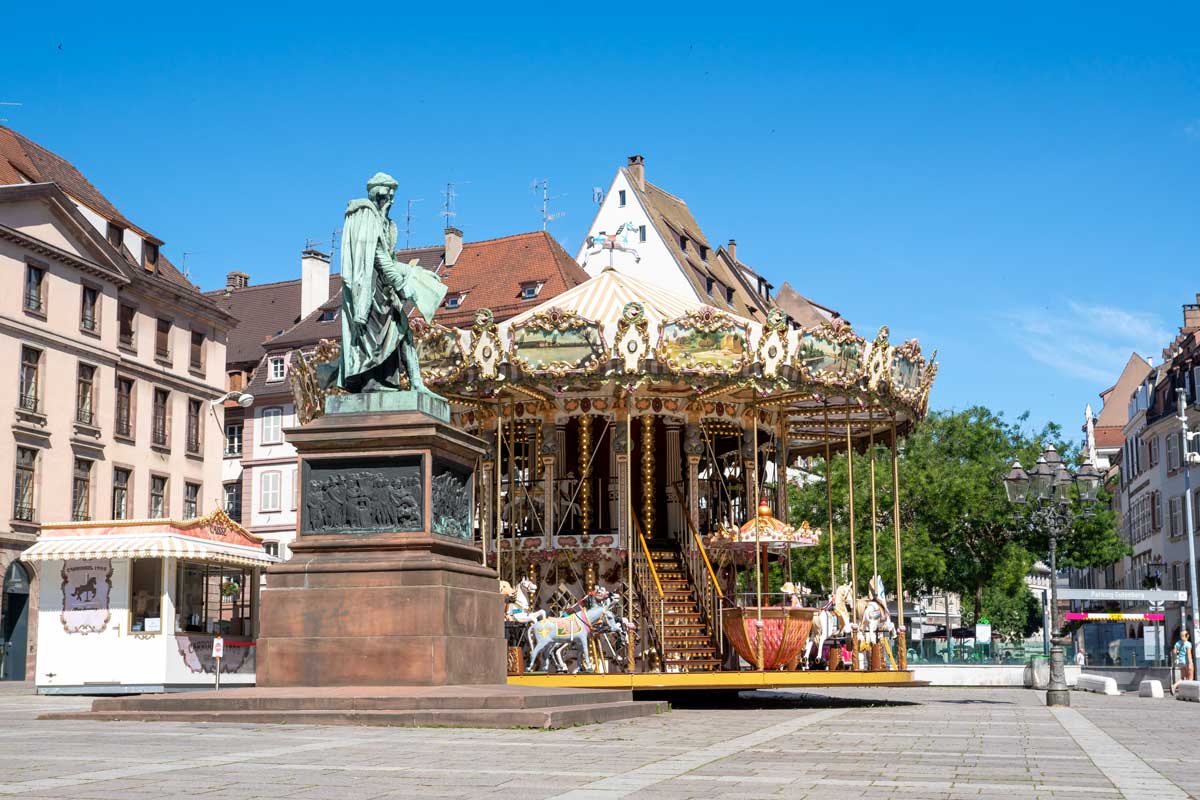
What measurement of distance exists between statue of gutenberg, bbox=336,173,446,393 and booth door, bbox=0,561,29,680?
31.1 metres

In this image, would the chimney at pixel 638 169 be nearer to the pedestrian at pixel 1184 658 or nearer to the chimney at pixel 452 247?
the chimney at pixel 452 247

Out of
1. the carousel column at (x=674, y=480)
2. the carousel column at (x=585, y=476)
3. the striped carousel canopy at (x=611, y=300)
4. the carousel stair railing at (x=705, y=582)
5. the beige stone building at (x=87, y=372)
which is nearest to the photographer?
the carousel stair railing at (x=705, y=582)

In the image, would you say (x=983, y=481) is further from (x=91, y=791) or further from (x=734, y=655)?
(x=91, y=791)

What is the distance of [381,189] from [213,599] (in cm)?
2405

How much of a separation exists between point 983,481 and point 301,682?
48.1 m

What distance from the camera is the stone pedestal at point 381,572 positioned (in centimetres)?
1648

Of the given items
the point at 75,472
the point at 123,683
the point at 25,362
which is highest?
the point at 25,362

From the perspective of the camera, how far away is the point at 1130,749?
47.9ft

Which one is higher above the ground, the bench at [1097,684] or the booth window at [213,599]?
the booth window at [213,599]

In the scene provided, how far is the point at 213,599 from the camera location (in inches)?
1586

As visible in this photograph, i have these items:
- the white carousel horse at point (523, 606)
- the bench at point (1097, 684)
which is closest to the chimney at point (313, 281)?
the bench at point (1097, 684)

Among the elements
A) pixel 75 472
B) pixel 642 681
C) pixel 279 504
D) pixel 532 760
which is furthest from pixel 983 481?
pixel 532 760

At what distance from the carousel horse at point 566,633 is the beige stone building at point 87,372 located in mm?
26148

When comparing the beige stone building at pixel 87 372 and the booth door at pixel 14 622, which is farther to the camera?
the beige stone building at pixel 87 372
